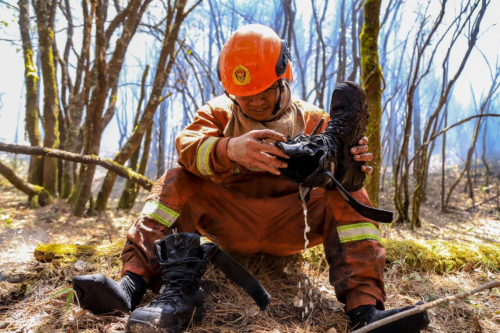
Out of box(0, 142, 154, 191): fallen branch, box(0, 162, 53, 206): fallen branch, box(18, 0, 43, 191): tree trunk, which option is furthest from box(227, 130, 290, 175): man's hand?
box(18, 0, 43, 191): tree trunk

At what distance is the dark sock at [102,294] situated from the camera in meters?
1.36

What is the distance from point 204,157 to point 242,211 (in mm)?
402

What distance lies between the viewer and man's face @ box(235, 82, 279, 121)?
77.9 inches

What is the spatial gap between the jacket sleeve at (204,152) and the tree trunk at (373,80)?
161cm

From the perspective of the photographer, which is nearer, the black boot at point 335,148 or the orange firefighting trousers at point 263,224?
the black boot at point 335,148

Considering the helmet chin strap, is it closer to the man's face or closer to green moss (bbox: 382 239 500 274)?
the man's face

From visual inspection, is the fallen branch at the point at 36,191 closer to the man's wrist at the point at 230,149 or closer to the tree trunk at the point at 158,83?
the tree trunk at the point at 158,83

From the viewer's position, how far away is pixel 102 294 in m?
1.40

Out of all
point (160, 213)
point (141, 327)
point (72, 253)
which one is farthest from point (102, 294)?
point (72, 253)

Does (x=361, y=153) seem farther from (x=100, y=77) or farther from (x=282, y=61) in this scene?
(x=100, y=77)

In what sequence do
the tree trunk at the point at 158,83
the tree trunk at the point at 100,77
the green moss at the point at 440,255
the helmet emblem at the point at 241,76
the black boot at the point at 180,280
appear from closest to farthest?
the black boot at the point at 180,280
the helmet emblem at the point at 241,76
the green moss at the point at 440,255
the tree trunk at the point at 100,77
the tree trunk at the point at 158,83

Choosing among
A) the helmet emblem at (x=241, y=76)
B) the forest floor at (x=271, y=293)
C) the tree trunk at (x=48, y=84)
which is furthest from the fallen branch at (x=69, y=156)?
the tree trunk at (x=48, y=84)

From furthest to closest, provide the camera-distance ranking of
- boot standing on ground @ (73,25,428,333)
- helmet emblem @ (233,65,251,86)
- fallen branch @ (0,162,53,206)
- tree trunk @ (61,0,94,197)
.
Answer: fallen branch @ (0,162,53,206) < tree trunk @ (61,0,94,197) < helmet emblem @ (233,65,251,86) < boot standing on ground @ (73,25,428,333)

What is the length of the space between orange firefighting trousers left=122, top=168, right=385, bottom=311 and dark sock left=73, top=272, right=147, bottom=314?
14 cm
